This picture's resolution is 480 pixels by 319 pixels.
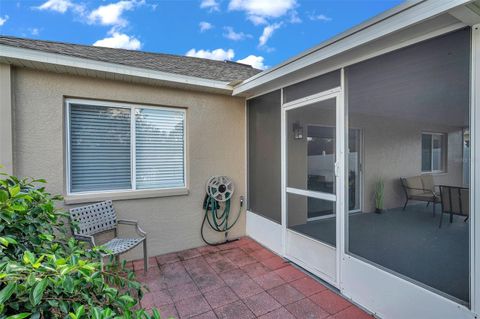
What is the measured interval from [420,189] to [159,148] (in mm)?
3555

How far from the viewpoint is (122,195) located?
139 inches

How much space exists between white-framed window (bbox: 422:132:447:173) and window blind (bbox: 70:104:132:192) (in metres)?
3.79

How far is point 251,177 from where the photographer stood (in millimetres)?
4426

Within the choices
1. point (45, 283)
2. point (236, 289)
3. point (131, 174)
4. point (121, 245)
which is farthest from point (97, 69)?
point (236, 289)

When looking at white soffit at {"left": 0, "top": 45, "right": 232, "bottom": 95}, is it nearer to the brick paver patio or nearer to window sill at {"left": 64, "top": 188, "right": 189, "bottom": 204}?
window sill at {"left": 64, "top": 188, "right": 189, "bottom": 204}

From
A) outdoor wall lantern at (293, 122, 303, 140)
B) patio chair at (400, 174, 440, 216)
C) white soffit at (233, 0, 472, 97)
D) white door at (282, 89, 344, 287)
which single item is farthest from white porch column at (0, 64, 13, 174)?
patio chair at (400, 174, 440, 216)

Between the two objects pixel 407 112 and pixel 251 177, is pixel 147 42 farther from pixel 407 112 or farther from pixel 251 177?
pixel 407 112

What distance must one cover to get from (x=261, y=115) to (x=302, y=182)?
153 cm

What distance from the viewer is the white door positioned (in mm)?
2738

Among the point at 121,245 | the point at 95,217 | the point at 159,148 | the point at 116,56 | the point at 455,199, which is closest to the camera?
the point at 455,199

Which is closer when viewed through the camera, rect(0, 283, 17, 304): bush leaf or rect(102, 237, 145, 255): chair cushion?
rect(0, 283, 17, 304): bush leaf

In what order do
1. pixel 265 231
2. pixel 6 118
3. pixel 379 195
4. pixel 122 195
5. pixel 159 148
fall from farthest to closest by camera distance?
pixel 265 231 → pixel 159 148 → pixel 122 195 → pixel 6 118 → pixel 379 195

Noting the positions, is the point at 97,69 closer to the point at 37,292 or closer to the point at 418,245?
the point at 37,292

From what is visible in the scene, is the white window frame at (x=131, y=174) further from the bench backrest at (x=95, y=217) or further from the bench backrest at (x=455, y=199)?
the bench backrest at (x=455, y=199)
